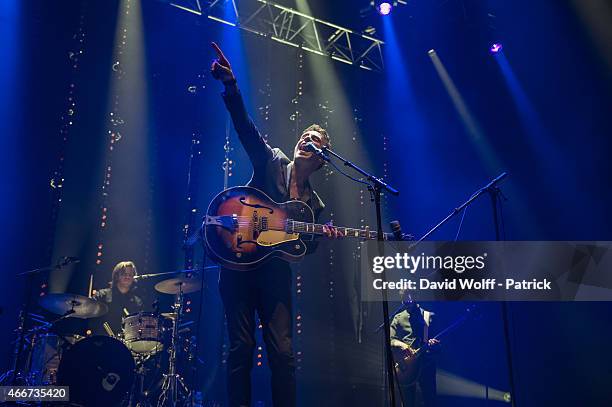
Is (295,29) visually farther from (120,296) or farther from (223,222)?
(223,222)

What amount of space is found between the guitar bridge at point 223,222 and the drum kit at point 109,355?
6.55ft

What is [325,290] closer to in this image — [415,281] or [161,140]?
[415,281]

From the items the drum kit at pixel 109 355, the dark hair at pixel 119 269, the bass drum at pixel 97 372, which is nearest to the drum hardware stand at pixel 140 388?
the drum kit at pixel 109 355

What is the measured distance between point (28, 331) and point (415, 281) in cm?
432

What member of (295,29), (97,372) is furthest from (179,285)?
(295,29)

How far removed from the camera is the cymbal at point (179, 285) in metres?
5.59

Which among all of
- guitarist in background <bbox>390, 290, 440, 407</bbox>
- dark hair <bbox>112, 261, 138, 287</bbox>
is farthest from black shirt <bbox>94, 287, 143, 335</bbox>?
guitarist in background <bbox>390, 290, 440, 407</bbox>

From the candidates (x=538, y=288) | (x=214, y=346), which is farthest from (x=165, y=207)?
(x=538, y=288)

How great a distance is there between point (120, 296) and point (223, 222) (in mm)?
3359

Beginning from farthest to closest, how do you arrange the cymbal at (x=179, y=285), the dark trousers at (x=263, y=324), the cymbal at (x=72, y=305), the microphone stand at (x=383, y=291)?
the cymbal at (x=179, y=285)
the cymbal at (x=72, y=305)
the dark trousers at (x=263, y=324)
the microphone stand at (x=383, y=291)

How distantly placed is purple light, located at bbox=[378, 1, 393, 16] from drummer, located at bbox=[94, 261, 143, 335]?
5.15m

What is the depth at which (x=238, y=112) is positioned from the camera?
3.84 m

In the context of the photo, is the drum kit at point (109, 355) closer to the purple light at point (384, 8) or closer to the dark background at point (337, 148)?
the dark background at point (337, 148)

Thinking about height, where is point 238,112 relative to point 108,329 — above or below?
above
